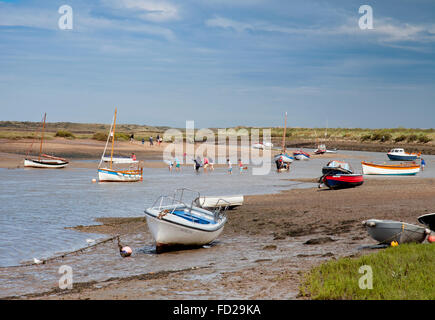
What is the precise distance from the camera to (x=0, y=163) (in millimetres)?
55875

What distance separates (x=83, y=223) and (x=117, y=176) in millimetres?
20152

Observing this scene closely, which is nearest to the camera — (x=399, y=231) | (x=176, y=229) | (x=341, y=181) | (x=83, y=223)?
(x=399, y=231)

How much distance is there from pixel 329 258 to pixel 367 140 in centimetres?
12325

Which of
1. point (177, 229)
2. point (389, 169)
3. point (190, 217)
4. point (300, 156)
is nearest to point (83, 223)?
point (190, 217)

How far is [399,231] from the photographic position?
1398cm

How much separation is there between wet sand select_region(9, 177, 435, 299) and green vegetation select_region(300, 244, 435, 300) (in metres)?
0.57

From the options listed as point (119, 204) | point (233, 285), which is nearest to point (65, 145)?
point (119, 204)

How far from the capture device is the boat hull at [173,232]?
16.2m

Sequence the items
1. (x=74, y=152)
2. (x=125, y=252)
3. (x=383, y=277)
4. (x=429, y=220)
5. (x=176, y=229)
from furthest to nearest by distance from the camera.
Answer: (x=74, y=152), (x=176, y=229), (x=125, y=252), (x=429, y=220), (x=383, y=277)

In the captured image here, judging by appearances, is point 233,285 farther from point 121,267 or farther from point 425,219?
point 425,219

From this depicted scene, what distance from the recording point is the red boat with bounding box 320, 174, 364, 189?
108 feet


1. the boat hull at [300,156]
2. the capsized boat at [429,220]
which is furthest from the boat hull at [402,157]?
the capsized boat at [429,220]

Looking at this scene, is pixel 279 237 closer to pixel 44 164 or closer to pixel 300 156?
pixel 44 164

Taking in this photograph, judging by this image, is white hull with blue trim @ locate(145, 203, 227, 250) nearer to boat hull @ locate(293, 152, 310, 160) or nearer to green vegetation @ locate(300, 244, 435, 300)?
green vegetation @ locate(300, 244, 435, 300)
